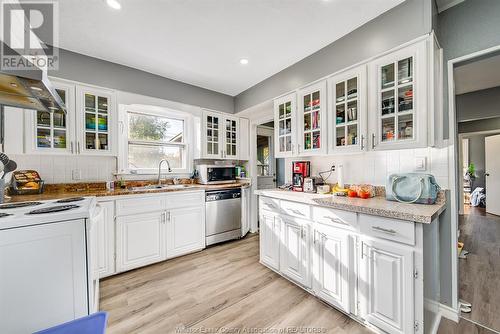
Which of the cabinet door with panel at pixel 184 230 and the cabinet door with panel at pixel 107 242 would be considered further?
the cabinet door with panel at pixel 184 230

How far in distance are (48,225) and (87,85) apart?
2.00 meters

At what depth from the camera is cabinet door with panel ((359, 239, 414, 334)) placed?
1279mm

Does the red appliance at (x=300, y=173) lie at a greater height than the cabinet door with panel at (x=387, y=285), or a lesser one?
greater

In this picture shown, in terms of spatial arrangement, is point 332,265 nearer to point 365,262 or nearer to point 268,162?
point 365,262

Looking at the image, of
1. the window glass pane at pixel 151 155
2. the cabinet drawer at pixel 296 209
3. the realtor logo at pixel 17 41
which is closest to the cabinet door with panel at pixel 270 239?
the cabinet drawer at pixel 296 209

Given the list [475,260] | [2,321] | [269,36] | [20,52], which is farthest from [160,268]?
[475,260]

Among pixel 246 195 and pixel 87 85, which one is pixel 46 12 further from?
pixel 246 195

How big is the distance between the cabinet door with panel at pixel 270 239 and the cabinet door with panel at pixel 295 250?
8cm

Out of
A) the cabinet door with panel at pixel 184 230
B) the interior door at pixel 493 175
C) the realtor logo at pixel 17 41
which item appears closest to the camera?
the realtor logo at pixel 17 41

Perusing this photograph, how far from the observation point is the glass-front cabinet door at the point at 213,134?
3.42 m

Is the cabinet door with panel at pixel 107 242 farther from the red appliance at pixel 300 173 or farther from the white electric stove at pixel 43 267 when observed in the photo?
the red appliance at pixel 300 173

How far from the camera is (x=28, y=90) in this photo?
3.88 feet

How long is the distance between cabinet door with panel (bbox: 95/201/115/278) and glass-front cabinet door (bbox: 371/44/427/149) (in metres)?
2.82

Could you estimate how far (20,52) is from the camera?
0.92 meters
